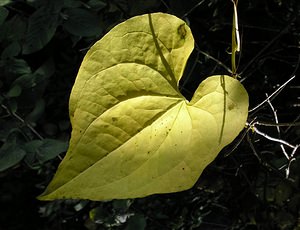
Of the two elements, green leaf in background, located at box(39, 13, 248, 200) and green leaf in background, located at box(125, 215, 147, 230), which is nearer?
green leaf in background, located at box(39, 13, 248, 200)

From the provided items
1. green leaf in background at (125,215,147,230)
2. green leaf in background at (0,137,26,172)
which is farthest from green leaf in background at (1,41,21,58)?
green leaf in background at (125,215,147,230)

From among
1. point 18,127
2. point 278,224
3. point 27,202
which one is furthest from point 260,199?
point 27,202

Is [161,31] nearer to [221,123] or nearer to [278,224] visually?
[221,123]

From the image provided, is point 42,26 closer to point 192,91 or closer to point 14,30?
point 14,30

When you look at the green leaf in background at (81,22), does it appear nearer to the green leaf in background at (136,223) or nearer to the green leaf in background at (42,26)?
the green leaf in background at (42,26)

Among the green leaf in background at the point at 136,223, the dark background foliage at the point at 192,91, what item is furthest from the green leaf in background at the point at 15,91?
the green leaf in background at the point at 136,223

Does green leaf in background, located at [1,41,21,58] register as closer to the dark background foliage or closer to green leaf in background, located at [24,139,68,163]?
the dark background foliage

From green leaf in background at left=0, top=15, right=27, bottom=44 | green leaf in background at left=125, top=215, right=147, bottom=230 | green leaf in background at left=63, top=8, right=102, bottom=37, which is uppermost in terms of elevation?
green leaf in background at left=63, top=8, right=102, bottom=37
